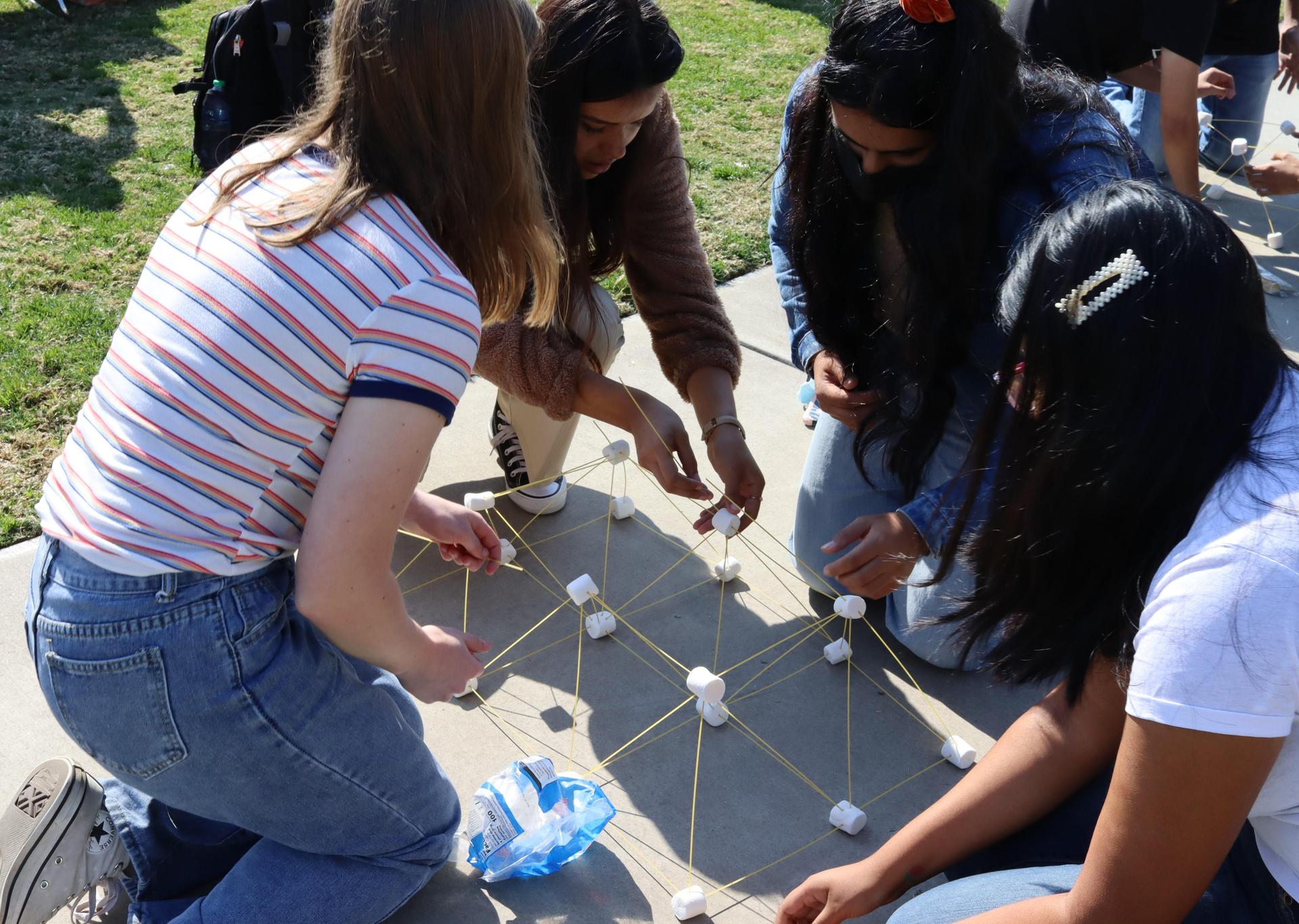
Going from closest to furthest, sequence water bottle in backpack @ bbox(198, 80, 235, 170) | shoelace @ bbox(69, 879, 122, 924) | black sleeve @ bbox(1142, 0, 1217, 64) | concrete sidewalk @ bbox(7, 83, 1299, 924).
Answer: shoelace @ bbox(69, 879, 122, 924) < concrete sidewalk @ bbox(7, 83, 1299, 924) < water bottle in backpack @ bbox(198, 80, 235, 170) < black sleeve @ bbox(1142, 0, 1217, 64)

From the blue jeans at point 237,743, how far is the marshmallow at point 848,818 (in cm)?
58

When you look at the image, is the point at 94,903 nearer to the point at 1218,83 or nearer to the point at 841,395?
the point at 841,395

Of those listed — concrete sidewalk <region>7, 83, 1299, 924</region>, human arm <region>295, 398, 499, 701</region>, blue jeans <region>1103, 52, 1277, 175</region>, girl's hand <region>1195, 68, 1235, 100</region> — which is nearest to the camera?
human arm <region>295, 398, 499, 701</region>

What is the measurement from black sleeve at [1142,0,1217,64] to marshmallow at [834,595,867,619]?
5.63 feet

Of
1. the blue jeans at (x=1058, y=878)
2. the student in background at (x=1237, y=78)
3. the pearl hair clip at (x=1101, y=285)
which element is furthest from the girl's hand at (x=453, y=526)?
the student in background at (x=1237, y=78)

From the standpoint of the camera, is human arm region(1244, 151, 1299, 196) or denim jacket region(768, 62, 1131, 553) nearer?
denim jacket region(768, 62, 1131, 553)

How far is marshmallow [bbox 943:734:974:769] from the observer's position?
1783mm

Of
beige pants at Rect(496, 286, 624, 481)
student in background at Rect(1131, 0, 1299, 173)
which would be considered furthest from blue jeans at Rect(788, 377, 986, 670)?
student in background at Rect(1131, 0, 1299, 173)

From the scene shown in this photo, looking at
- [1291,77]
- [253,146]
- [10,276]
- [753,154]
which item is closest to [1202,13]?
[1291,77]

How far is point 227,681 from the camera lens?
1.24m

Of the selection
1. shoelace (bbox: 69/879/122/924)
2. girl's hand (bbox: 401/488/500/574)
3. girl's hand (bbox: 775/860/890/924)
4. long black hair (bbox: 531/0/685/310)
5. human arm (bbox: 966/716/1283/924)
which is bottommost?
shoelace (bbox: 69/879/122/924)

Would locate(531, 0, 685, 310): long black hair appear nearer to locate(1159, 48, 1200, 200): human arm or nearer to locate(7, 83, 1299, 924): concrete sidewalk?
locate(7, 83, 1299, 924): concrete sidewalk

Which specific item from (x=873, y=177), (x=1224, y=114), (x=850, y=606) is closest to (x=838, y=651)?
(x=850, y=606)

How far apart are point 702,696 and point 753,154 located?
3.05 m
